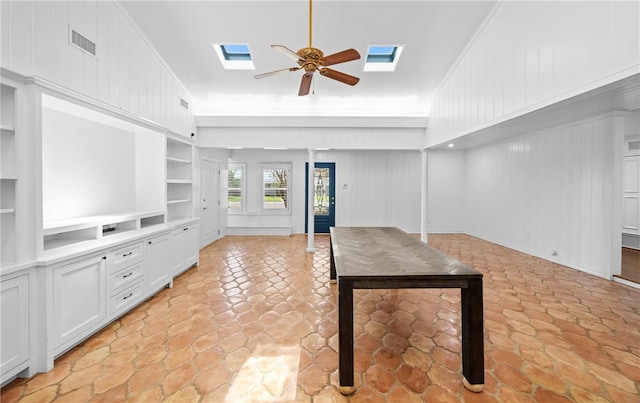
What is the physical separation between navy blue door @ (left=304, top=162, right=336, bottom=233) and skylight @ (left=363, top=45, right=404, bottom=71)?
11.8 ft

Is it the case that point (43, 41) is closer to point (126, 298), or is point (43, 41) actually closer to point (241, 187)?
point (126, 298)

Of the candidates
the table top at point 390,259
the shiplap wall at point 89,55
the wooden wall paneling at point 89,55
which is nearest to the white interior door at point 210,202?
the shiplap wall at point 89,55

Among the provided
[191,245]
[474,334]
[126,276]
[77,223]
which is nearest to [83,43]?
[77,223]

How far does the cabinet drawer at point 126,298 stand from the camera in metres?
2.57

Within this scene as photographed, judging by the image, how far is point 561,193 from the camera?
15.1 ft

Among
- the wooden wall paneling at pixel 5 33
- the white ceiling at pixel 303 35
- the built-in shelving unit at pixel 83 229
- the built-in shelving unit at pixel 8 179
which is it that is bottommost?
the built-in shelving unit at pixel 83 229

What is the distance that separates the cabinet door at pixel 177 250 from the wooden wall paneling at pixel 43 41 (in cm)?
228

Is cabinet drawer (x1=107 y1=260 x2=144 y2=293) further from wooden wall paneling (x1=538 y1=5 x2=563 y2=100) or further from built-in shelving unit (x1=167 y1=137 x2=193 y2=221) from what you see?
wooden wall paneling (x1=538 y1=5 x2=563 y2=100)

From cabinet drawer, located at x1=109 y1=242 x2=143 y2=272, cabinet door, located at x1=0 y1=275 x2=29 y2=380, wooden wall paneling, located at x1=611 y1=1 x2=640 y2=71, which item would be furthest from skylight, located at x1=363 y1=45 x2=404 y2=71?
cabinet door, located at x1=0 y1=275 x2=29 y2=380

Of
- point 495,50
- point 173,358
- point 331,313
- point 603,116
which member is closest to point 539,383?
point 331,313

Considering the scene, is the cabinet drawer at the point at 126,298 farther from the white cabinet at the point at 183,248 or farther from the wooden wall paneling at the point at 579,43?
the wooden wall paneling at the point at 579,43

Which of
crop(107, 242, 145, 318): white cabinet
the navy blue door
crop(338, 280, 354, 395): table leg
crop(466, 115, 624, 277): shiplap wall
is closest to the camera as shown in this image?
crop(338, 280, 354, 395): table leg

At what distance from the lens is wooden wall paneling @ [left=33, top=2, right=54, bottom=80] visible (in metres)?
2.00

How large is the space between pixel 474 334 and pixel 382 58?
4150 mm
